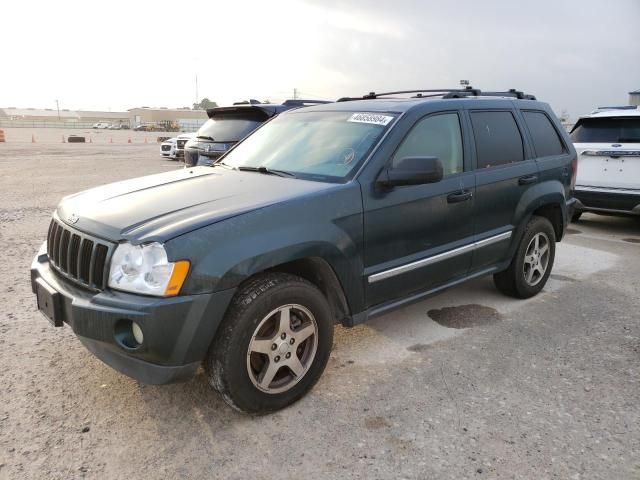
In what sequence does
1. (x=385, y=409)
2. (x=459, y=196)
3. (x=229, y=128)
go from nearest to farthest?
(x=385, y=409), (x=459, y=196), (x=229, y=128)

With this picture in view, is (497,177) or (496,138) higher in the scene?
(496,138)

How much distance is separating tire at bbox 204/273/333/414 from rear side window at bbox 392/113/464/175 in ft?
4.02

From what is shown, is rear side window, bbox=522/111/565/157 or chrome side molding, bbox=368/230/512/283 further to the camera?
rear side window, bbox=522/111/565/157

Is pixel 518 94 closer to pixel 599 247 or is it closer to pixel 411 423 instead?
pixel 599 247

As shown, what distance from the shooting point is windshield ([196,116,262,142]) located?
25.0ft

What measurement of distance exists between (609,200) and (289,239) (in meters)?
6.02

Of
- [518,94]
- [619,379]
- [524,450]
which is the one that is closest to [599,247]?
[518,94]

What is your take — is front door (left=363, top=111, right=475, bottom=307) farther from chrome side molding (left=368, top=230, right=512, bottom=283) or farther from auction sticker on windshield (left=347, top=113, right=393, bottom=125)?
auction sticker on windshield (left=347, top=113, right=393, bottom=125)

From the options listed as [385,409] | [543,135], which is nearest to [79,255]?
[385,409]

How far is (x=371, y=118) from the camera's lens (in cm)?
356

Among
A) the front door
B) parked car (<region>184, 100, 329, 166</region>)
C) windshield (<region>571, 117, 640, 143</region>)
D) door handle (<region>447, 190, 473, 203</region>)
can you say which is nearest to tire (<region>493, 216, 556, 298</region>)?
the front door

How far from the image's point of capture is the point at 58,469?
2.43m

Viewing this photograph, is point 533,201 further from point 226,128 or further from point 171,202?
point 226,128

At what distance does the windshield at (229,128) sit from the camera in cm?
761
